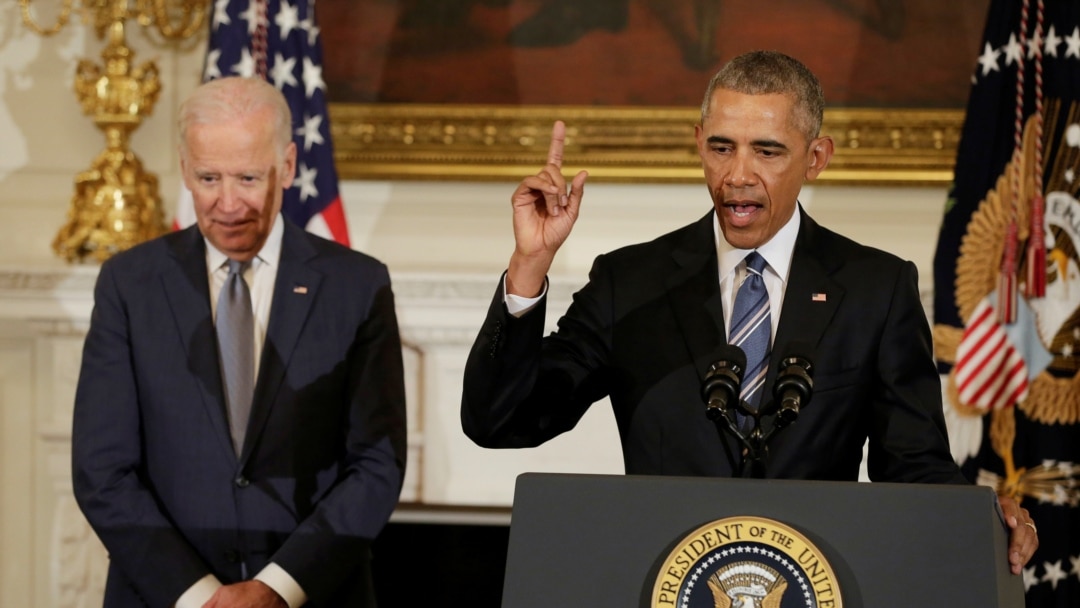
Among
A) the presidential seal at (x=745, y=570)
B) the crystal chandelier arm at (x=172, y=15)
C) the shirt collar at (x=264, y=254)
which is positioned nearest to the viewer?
the presidential seal at (x=745, y=570)

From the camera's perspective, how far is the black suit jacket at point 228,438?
2.91 m

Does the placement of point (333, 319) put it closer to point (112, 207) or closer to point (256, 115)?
point (256, 115)

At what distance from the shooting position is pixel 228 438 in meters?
2.96

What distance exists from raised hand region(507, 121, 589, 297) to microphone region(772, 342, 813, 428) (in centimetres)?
44

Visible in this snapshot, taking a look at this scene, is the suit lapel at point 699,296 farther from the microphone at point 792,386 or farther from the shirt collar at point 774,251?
the microphone at point 792,386

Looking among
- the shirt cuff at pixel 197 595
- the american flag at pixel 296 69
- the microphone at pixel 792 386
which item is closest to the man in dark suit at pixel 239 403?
the shirt cuff at pixel 197 595

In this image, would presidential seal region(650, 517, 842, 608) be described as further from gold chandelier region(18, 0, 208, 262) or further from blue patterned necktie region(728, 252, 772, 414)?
gold chandelier region(18, 0, 208, 262)

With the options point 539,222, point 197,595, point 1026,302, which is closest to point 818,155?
point 539,222

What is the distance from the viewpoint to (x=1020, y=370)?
4414mm

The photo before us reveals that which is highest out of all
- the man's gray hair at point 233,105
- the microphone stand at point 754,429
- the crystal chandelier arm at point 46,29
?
the crystal chandelier arm at point 46,29

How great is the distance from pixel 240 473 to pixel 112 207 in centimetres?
236

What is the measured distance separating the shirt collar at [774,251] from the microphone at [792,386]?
0.47m

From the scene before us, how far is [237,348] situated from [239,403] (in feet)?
0.41

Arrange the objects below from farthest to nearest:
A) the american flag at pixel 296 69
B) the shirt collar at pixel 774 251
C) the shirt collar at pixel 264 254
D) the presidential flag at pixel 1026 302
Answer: the american flag at pixel 296 69, the presidential flag at pixel 1026 302, the shirt collar at pixel 264 254, the shirt collar at pixel 774 251
